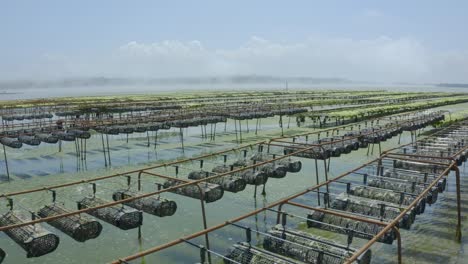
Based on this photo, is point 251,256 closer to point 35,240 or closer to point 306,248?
point 306,248

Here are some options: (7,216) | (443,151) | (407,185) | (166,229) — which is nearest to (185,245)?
(166,229)

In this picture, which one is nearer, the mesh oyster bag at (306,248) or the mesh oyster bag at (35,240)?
the mesh oyster bag at (306,248)

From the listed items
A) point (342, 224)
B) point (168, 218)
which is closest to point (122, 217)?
point (168, 218)

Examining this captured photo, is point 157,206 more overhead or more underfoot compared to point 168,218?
more overhead

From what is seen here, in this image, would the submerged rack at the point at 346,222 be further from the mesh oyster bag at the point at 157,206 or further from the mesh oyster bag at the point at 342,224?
the mesh oyster bag at the point at 157,206

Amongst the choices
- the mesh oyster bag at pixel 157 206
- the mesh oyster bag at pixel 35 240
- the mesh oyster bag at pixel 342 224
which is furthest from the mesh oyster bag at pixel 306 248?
the mesh oyster bag at pixel 35 240

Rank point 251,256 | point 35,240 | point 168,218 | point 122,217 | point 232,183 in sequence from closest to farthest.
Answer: point 251,256
point 35,240
point 122,217
point 232,183
point 168,218

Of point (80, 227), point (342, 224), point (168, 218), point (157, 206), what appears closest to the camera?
point (80, 227)

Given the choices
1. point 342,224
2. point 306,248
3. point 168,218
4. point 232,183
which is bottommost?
point 168,218

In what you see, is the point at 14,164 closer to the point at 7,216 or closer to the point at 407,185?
the point at 7,216
